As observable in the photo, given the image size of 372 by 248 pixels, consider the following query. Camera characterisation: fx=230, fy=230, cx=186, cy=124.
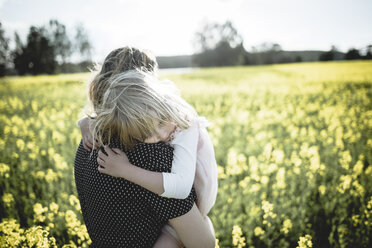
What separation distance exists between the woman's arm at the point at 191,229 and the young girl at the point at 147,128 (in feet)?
0.36

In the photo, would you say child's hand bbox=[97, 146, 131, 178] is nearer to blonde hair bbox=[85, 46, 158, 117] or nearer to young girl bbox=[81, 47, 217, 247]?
young girl bbox=[81, 47, 217, 247]

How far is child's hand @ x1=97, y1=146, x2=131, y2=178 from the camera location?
1.09 m

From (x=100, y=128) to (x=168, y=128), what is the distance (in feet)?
1.23

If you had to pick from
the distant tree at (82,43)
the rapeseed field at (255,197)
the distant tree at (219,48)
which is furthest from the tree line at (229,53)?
the rapeseed field at (255,197)

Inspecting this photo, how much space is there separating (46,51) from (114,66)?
46160 mm

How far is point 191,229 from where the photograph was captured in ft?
4.01

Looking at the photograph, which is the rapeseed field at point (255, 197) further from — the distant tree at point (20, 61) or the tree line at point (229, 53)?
the tree line at point (229, 53)

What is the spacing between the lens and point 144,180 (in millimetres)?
1082

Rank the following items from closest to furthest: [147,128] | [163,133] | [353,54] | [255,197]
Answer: [147,128], [163,133], [255,197], [353,54]

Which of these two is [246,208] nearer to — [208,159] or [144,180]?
[208,159]

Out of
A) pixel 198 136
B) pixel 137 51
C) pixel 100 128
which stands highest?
pixel 137 51

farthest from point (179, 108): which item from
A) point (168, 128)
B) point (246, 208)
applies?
point (246, 208)

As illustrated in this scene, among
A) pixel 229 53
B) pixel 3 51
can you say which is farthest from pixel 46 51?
pixel 229 53

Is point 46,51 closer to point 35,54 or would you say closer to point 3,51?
point 35,54
